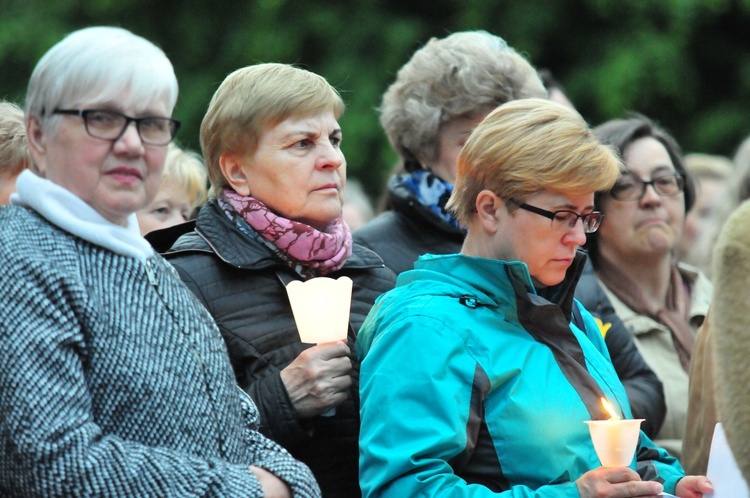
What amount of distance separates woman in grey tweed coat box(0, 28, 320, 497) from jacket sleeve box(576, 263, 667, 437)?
1857mm

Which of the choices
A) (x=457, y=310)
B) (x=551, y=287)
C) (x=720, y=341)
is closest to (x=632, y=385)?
(x=551, y=287)

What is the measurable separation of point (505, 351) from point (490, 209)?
16.6 inches

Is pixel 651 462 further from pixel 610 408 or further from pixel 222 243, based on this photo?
pixel 222 243

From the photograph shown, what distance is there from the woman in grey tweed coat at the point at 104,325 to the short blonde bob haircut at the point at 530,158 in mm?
916

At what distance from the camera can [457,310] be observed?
2.81m

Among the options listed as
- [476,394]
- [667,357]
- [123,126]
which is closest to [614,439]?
[476,394]

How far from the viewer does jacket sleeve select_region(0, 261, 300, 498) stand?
2.08m

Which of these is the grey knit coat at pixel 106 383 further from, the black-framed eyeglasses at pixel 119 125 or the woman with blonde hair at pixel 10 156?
the woman with blonde hair at pixel 10 156

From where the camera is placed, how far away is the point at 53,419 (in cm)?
208

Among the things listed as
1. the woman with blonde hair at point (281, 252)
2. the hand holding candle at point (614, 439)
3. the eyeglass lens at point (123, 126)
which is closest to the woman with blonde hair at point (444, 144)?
the woman with blonde hair at point (281, 252)

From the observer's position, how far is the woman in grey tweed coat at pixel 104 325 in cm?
210

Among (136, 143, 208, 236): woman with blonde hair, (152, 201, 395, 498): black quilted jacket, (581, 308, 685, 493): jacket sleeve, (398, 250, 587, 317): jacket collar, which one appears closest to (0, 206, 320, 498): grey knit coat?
(152, 201, 395, 498): black quilted jacket

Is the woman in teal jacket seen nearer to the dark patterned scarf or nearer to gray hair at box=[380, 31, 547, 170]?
the dark patterned scarf

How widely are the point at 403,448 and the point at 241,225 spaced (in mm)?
877
